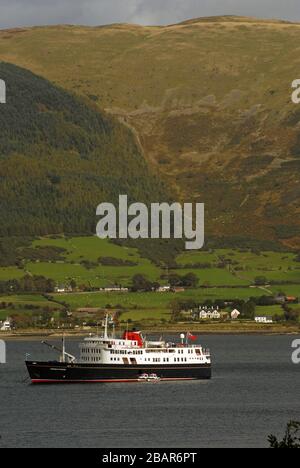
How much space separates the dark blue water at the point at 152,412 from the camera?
8606 cm

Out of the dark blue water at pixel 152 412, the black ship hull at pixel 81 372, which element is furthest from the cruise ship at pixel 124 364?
the dark blue water at pixel 152 412

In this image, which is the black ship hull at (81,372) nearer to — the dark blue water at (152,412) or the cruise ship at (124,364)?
the cruise ship at (124,364)

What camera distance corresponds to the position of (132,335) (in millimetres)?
136375

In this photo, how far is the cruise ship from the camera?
132 m

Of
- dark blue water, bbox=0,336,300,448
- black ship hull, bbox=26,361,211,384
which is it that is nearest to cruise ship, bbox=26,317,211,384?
black ship hull, bbox=26,361,211,384

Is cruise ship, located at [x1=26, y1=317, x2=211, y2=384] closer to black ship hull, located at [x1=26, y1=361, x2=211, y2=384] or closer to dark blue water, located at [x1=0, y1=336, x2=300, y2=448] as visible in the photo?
black ship hull, located at [x1=26, y1=361, x2=211, y2=384]

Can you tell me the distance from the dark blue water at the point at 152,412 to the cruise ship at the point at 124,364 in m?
2.11

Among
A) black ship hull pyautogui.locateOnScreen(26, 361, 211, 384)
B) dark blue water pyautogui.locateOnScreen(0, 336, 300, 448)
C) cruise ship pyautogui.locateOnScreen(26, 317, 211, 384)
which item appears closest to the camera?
dark blue water pyautogui.locateOnScreen(0, 336, 300, 448)

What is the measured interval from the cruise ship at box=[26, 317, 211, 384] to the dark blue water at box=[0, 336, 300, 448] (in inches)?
83.0

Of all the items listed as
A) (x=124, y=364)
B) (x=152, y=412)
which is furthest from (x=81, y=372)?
(x=152, y=412)

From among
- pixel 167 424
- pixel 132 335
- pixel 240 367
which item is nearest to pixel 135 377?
pixel 132 335

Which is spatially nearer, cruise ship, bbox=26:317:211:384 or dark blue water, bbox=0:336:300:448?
dark blue water, bbox=0:336:300:448
